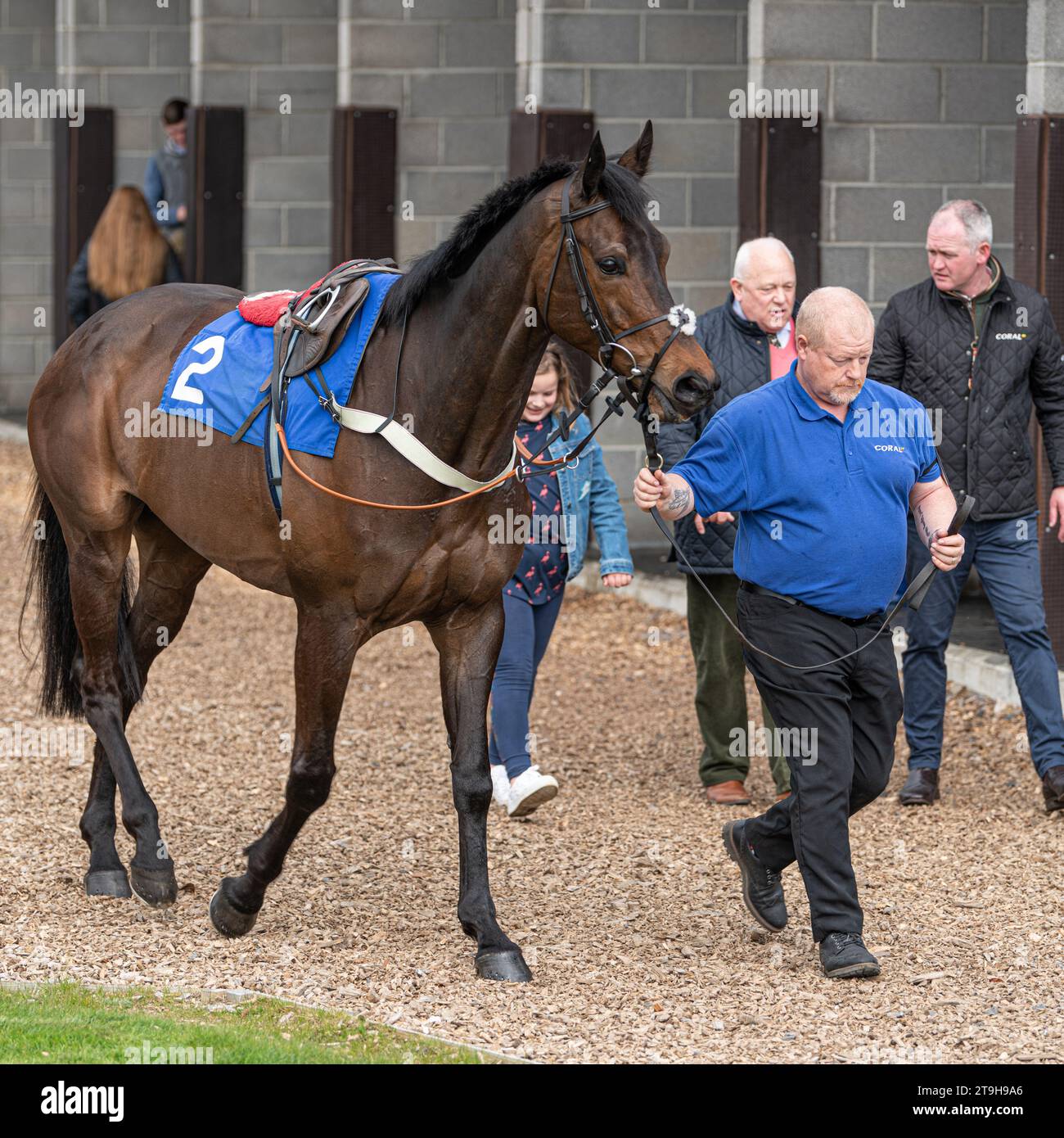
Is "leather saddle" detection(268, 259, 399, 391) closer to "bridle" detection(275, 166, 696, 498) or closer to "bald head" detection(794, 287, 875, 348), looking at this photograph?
"bridle" detection(275, 166, 696, 498)

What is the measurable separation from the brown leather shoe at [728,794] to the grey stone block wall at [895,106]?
3.83 metres

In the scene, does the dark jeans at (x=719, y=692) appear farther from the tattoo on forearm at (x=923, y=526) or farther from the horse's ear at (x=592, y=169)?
the horse's ear at (x=592, y=169)

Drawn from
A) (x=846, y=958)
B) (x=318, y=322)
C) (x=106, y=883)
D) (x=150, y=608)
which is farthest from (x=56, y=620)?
(x=846, y=958)

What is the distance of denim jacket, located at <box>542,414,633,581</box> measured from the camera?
22.1ft

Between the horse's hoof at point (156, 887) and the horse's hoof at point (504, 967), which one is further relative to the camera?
the horse's hoof at point (156, 887)

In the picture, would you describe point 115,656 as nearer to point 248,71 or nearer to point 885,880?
point 885,880

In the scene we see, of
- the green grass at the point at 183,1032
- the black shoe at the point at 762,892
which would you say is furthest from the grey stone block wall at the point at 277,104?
the green grass at the point at 183,1032

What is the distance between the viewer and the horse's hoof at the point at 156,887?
217 inches

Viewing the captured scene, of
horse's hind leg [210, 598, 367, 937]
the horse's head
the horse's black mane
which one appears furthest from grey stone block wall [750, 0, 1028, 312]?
horse's hind leg [210, 598, 367, 937]

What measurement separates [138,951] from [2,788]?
198cm

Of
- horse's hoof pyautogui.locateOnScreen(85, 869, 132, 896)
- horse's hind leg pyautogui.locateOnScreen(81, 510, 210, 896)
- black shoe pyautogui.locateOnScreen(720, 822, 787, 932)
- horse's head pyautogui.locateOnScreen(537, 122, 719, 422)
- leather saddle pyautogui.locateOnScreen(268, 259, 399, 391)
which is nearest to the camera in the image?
horse's head pyautogui.locateOnScreen(537, 122, 719, 422)

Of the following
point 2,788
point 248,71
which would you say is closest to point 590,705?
point 2,788

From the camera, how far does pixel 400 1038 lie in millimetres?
4348

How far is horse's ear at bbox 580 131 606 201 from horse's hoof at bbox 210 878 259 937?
7.12 feet
